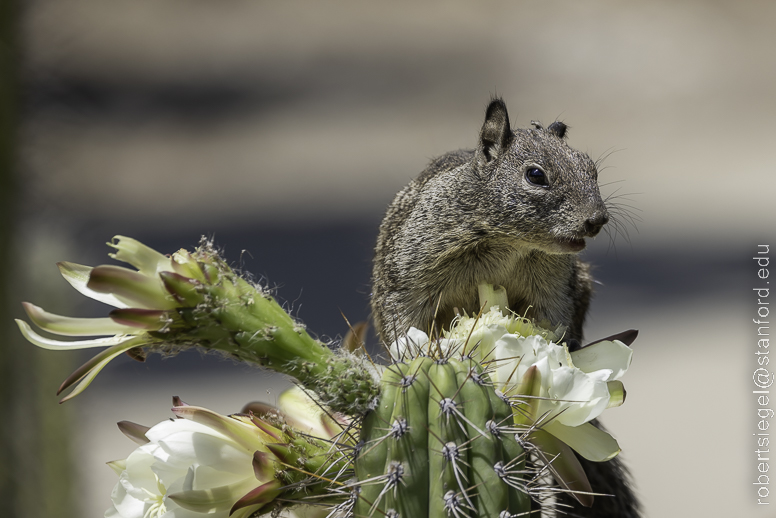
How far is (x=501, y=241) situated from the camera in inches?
93.9

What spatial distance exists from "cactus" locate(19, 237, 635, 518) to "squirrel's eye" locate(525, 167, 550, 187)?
88 centimetres

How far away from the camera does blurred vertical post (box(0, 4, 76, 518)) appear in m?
2.99

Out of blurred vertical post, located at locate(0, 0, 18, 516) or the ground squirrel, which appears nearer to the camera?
the ground squirrel

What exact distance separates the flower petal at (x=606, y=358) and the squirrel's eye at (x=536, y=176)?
742mm

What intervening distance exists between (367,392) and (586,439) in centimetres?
48

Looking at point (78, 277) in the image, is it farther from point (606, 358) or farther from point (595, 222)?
point (595, 222)

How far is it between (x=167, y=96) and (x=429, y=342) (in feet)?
40.9

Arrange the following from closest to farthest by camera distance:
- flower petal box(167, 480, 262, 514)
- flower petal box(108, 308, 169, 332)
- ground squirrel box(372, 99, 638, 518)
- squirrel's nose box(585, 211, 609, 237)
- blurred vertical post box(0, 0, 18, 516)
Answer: flower petal box(108, 308, 169, 332) < flower petal box(167, 480, 262, 514) < squirrel's nose box(585, 211, 609, 237) < ground squirrel box(372, 99, 638, 518) < blurred vertical post box(0, 0, 18, 516)

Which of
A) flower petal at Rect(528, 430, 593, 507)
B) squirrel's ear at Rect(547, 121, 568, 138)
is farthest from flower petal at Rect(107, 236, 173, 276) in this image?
squirrel's ear at Rect(547, 121, 568, 138)

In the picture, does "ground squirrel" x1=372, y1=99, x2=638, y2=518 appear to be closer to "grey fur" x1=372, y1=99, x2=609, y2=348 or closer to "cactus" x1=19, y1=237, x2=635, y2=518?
"grey fur" x1=372, y1=99, x2=609, y2=348

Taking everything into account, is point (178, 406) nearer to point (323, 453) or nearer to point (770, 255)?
point (323, 453)

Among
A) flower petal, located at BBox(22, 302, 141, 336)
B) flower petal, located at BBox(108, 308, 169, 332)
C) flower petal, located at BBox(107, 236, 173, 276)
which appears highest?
flower petal, located at BBox(107, 236, 173, 276)

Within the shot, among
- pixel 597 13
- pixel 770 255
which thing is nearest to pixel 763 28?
pixel 597 13

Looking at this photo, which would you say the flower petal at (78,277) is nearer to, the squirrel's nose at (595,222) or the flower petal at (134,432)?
the flower petal at (134,432)
